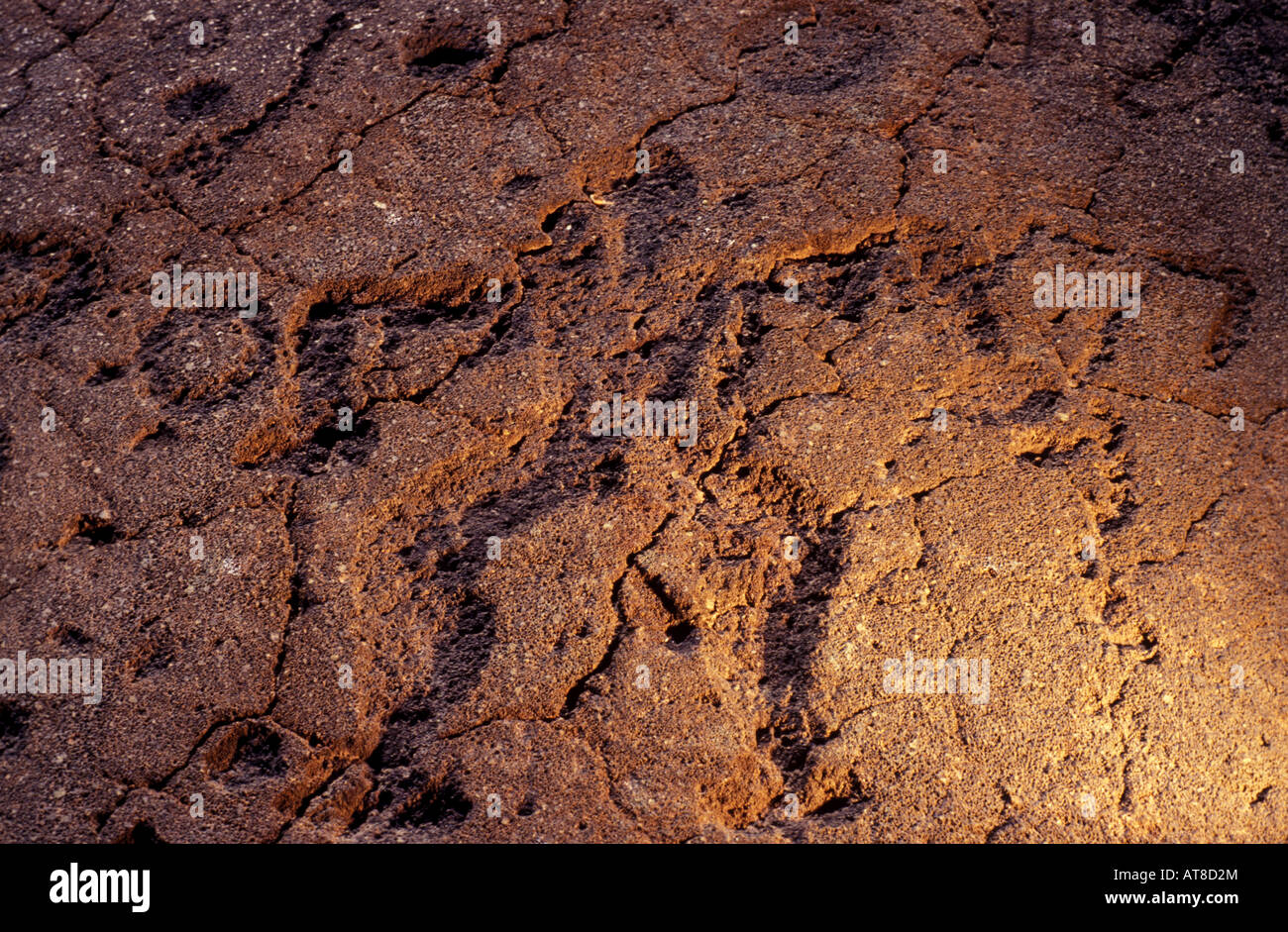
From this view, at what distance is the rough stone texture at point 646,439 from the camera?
Result: 2.14 metres

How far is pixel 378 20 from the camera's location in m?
3.54

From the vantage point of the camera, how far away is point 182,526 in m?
2.48

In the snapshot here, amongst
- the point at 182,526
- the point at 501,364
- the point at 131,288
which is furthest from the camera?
the point at 131,288

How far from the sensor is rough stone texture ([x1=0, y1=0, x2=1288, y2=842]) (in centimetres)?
214

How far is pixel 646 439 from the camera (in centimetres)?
257

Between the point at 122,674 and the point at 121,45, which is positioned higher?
the point at 121,45

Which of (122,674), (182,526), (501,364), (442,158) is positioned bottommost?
(122,674)

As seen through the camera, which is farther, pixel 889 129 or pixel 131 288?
pixel 889 129

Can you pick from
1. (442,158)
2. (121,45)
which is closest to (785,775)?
(442,158)

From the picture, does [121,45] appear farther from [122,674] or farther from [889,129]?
[889,129]
